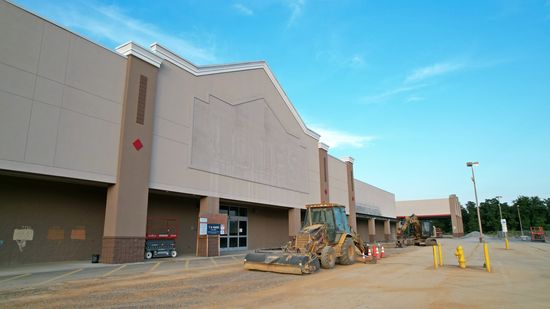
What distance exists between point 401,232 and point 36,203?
104ft

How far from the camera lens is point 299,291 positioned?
960cm

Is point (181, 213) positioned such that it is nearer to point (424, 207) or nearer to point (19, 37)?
point (19, 37)

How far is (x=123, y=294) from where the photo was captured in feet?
29.9

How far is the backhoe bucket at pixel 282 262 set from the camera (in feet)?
42.5

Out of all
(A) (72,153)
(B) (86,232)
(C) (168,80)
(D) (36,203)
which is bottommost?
(B) (86,232)

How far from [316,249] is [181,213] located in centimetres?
1236

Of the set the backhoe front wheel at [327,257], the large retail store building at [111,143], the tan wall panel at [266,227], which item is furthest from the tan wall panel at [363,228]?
the backhoe front wheel at [327,257]

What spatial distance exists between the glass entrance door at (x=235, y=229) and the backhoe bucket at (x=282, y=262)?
1385 centimetres

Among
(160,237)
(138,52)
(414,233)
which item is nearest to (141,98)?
(138,52)

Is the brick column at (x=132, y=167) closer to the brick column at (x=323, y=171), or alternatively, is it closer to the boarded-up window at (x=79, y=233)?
the boarded-up window at (x=79, y=233)

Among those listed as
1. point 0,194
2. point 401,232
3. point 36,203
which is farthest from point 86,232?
point 401,232

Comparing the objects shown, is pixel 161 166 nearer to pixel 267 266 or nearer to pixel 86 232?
pixel 86 232

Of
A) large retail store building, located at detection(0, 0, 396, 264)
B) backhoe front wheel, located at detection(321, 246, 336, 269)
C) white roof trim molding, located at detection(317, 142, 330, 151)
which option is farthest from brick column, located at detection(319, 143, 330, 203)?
backhoe front wheel, located at detection(321, 246, 336, 269)

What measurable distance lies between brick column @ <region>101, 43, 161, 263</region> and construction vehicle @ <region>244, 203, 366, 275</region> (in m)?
6.63
